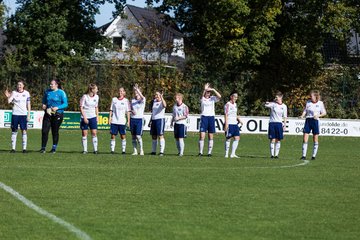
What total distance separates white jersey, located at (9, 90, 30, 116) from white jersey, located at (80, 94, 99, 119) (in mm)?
1519

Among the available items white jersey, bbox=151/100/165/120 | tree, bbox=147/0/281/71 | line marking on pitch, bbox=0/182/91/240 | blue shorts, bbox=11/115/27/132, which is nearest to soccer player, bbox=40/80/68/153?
blue shorts, bbox=11/115/27/132

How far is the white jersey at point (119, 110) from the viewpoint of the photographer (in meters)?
25.7

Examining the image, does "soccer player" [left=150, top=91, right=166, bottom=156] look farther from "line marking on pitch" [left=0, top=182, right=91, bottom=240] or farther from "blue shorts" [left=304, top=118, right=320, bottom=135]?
"line marking on pitch" [left=0, top=182, right=91, bottom=240]

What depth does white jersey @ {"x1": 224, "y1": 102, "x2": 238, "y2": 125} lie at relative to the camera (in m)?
25.4

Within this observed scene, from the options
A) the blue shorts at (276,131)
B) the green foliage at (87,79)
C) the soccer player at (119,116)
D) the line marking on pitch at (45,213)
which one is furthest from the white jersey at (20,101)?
the green foliage at (87,79)

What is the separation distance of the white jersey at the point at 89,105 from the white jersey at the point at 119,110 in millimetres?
623

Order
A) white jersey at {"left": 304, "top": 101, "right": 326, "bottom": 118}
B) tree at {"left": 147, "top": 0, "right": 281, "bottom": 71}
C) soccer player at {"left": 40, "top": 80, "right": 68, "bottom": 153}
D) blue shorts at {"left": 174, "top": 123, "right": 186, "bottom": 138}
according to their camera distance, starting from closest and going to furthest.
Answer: soccer player at {"left": 40, "top": 80, "right": 68, "bottom": 153}, white jersey at {"left": 304, "top": 101, "right": 326, "bottom": 118}, blue shorts at {"left": 174, "top": 123, "right": 186, "bottom": 138}, tree at {"left": 147, "top": 0, "right": 281, "bottom": 71}

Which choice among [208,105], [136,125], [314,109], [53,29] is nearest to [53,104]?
[136,125]

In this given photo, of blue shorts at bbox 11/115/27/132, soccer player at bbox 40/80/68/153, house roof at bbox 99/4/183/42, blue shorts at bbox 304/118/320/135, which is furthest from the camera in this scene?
house roof at bbox 99/4/183/42

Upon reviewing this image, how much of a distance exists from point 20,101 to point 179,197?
11.6m

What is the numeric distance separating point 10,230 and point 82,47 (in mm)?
45638

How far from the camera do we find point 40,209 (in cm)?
1221

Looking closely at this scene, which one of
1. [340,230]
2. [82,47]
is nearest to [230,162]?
[340,230]

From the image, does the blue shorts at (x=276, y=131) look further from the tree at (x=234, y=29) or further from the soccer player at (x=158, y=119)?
the tree at (x=234, y=29)
